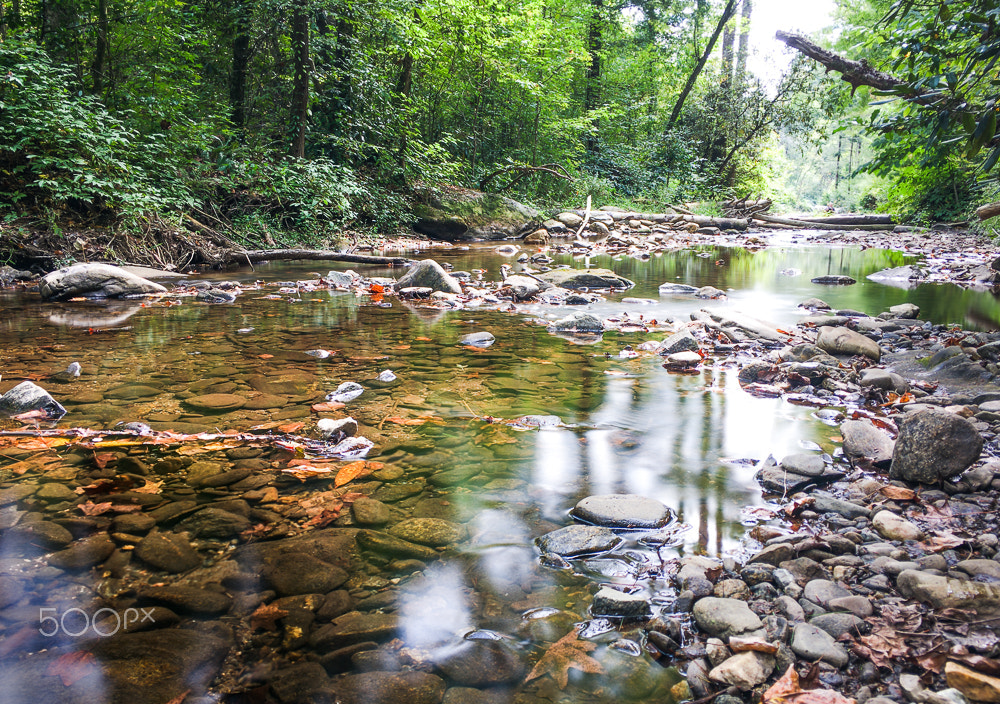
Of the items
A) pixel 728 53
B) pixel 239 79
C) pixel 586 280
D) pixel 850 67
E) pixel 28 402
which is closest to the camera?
pixel 28 402

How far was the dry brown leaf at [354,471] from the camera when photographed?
2.64 metres

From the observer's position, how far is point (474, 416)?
137 inches

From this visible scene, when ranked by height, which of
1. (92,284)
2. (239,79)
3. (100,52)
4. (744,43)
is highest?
(744,43)

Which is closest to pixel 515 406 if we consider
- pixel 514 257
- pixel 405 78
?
pixel 514 257

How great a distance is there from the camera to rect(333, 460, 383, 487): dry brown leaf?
2.64m

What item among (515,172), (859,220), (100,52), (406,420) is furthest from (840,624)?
(859,220)

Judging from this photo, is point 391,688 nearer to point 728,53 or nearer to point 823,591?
point 823,591

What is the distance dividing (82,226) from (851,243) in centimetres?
1954

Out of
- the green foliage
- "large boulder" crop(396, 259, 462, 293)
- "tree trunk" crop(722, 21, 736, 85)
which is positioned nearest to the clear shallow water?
"large boulder" crop(396, 259, 462, 293)

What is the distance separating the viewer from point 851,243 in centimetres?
1823

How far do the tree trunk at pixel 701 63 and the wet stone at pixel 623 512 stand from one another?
25.9m

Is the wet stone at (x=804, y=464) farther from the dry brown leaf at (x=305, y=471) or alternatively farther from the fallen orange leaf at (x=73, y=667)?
the fallen orange leaf at (x=73, y=667)

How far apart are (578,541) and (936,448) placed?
1602mm

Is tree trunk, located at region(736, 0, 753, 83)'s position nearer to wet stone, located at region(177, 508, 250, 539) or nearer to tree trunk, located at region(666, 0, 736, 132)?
tree trunk, located at region(666, 0, 736, 132)
